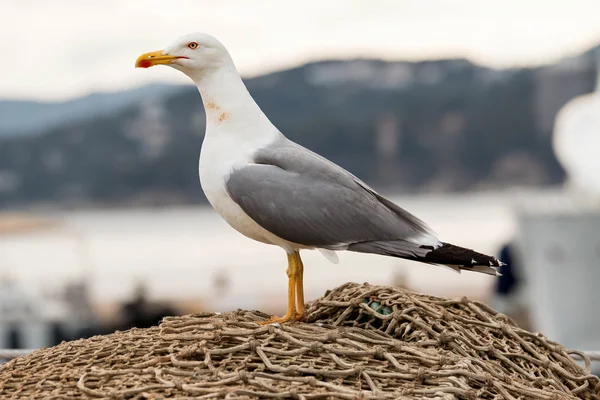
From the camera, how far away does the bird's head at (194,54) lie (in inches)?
189

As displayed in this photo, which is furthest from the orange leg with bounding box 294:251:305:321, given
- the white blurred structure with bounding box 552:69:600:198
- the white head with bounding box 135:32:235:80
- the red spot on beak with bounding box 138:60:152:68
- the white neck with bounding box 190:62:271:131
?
the white blurred structure with bounding box 552:69:600:198

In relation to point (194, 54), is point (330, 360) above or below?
below

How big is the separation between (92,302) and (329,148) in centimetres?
3451

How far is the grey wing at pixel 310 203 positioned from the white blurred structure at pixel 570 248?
1925 cm

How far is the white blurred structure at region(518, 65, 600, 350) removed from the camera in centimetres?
2356

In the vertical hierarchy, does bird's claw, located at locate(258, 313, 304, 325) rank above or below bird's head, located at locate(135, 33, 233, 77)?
below

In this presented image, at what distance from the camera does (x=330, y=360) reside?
3781 mm

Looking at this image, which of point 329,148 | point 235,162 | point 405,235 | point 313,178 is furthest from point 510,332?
point 329,148

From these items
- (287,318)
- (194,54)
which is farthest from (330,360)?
(194,54)

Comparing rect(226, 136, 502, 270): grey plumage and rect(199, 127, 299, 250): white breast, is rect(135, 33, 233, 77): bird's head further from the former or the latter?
rect(226, 136, 502, 270): grey plumage

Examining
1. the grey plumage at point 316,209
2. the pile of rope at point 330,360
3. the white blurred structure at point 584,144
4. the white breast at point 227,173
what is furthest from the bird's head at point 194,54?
the white blurred structure at point 584,144

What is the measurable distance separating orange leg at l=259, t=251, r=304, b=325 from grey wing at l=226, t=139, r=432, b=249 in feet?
0.63

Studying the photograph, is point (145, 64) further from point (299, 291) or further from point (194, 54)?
point (299, 291)

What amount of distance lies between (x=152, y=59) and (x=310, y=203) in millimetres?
943
